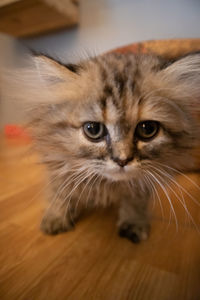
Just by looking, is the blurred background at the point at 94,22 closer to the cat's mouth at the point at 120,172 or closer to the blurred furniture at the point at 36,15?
the blurred furniture at the point at 36,15

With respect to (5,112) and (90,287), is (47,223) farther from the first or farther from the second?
(5,112)

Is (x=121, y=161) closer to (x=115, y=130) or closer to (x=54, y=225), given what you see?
(x=115, y=130)

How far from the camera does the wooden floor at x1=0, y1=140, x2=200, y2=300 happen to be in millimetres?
621

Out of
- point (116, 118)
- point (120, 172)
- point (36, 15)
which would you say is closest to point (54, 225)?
point (120, 172)

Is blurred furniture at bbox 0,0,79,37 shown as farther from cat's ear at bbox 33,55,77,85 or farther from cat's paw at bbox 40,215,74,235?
cat's paw at bbox 40,215,74,235

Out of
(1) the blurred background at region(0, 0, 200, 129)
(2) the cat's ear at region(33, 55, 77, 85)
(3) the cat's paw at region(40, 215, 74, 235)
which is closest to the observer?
(2) the cat's ear at region(33, 55, 77, 85)

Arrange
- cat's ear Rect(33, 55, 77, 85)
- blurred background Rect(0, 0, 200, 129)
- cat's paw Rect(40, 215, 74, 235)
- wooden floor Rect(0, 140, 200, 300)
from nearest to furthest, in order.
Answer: wooden floor Rect(0, 140, 200, 300) → cat's ear Rect(33, 55, 77, 85) → cat's paw Rect(40, 215, 74, 235) → blurred background Rect(0, 0, 200, 129)

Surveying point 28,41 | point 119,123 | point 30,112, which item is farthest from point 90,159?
point 28,41

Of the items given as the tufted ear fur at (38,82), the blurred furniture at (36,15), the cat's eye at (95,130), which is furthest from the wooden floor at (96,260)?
the blurred furniture at (36,15)

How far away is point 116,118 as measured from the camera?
2.24 feet

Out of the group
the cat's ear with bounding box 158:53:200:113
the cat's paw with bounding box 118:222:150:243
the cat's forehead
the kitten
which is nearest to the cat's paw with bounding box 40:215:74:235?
the kitten

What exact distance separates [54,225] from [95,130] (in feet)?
1.32

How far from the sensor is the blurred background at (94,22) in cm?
173

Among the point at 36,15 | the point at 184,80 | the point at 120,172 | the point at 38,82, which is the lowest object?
the point at 120,172
